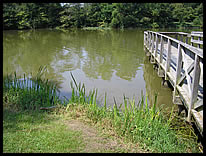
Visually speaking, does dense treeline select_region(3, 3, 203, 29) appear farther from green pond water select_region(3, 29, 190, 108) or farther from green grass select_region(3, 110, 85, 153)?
green grass select_region(3, 110, 85, 153)

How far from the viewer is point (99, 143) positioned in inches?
133

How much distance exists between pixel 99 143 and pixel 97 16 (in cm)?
4711

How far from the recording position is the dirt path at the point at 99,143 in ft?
10.5

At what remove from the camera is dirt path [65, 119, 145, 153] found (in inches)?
127

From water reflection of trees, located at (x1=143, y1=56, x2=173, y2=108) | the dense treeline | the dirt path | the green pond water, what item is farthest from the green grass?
the dense treeline

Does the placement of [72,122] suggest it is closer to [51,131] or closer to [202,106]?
[51,131]

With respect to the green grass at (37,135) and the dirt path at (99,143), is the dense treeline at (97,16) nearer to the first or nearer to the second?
the green grass at (37,135)

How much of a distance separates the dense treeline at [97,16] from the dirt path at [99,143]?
41.5 m

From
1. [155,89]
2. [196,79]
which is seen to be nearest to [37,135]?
[196,79]

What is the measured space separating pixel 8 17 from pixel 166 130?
137 feet

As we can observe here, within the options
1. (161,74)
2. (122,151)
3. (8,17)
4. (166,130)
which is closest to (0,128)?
(122,151)

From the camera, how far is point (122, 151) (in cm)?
319

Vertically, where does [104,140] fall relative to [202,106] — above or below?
below

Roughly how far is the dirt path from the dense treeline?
41.5 m
